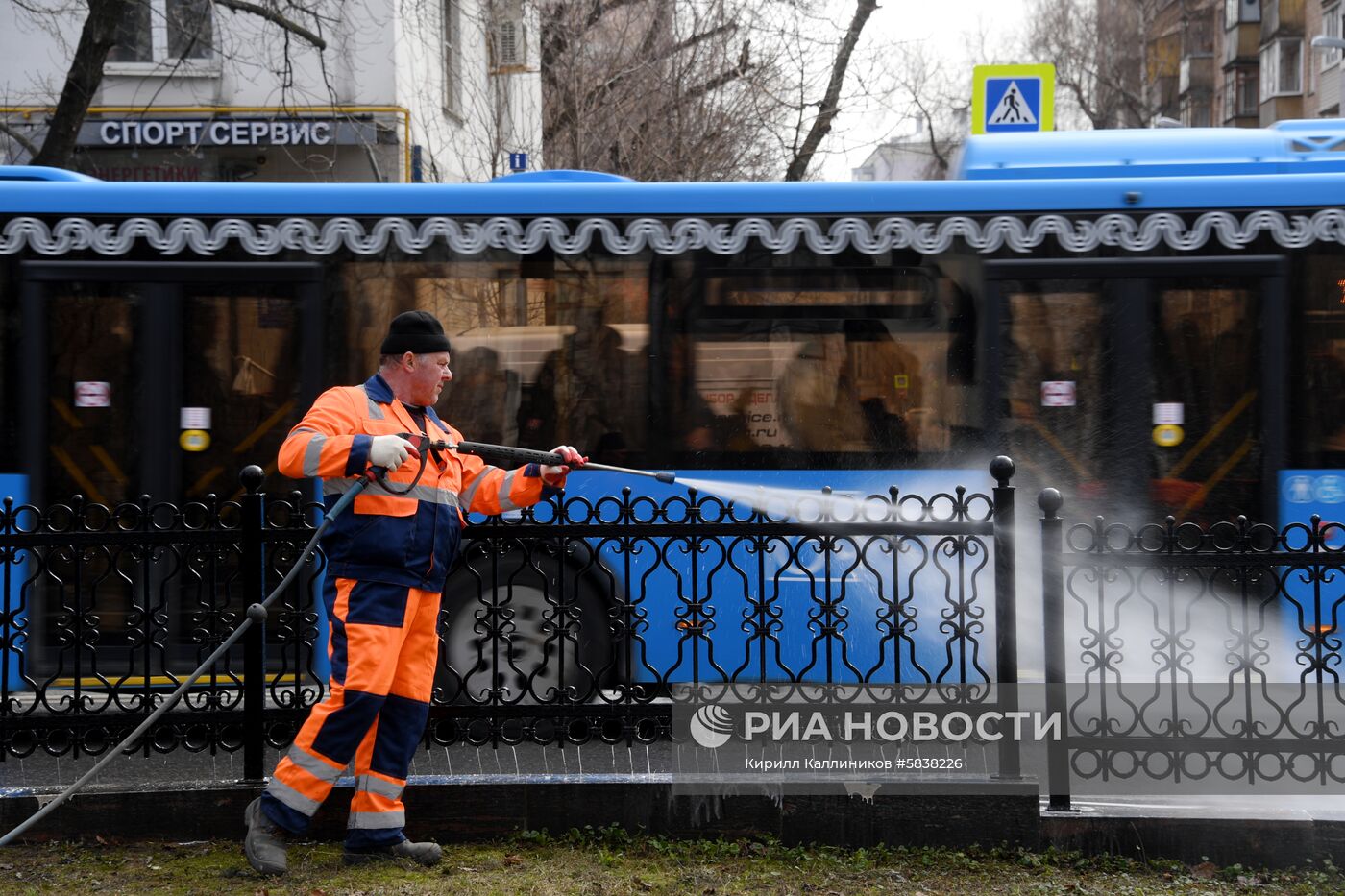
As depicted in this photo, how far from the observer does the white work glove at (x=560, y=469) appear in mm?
5008

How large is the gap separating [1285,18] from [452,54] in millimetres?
34341

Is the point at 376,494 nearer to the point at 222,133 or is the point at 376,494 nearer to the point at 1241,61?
the point at 222,133

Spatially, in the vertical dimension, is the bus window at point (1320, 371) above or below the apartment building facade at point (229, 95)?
below

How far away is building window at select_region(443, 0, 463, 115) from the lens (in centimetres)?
2097

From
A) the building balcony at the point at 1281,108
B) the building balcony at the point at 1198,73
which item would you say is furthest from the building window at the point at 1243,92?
the building balcony at the point at 1281,108

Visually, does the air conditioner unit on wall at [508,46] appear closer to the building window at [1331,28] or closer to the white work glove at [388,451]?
the white work glove at [388,451]

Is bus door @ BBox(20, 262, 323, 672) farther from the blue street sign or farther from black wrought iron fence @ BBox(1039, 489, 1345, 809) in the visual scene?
the blue street sign

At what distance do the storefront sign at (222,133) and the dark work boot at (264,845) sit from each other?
45.5 feet

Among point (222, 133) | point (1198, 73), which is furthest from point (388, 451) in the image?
point (1198, 73)

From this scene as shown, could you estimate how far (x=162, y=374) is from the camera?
303 inches

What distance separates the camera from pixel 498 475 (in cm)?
525

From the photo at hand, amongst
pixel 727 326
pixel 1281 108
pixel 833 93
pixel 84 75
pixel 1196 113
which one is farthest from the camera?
pixel 1196 113

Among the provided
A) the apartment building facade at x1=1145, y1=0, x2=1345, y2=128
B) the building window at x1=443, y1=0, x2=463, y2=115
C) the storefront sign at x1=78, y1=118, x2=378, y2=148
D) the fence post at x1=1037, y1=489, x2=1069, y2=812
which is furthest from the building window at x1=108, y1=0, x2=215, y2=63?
the apartment building facade at x1=1145, y1=0, x2=1345, y2=128

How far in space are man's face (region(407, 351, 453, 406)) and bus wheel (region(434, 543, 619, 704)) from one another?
0.85 meters
